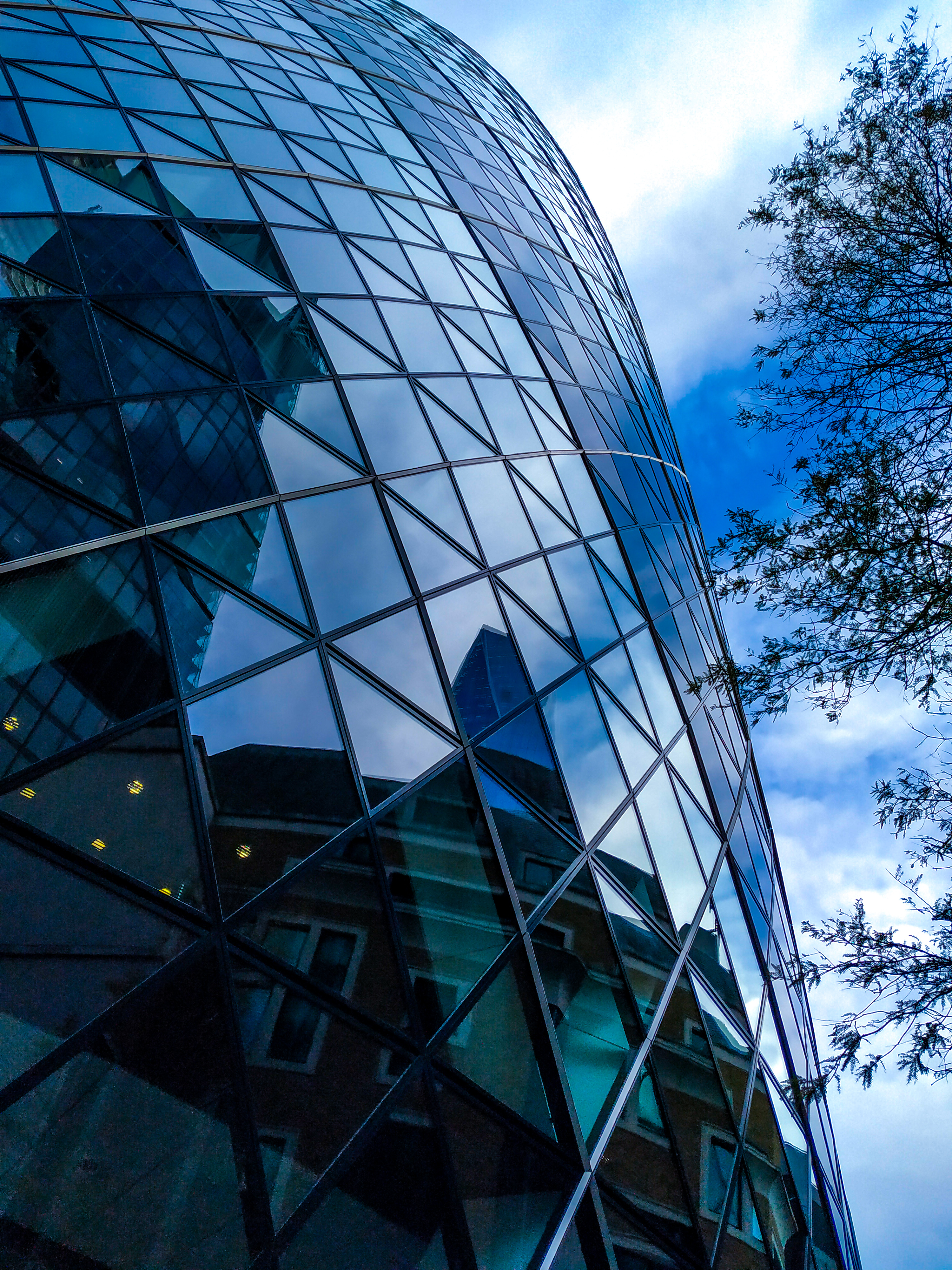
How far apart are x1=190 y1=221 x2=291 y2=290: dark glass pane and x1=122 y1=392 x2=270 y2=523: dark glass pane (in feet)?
13.0

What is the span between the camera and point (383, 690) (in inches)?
349

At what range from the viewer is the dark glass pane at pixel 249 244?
1246 centimetres

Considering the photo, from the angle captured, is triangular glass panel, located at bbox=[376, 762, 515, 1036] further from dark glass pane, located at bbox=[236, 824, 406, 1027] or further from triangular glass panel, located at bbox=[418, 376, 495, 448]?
triangular glass panel, located at bbox=[418, 376, 495, 448]

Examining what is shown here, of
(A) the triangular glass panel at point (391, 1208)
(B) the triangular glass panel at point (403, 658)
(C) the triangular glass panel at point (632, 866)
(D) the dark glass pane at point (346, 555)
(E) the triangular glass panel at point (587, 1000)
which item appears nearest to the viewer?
(A) the triangular glass panel at point (391, 1208)

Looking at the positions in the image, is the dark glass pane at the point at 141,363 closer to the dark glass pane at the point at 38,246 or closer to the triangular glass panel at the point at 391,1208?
the dark glass pane at the point at 38,246

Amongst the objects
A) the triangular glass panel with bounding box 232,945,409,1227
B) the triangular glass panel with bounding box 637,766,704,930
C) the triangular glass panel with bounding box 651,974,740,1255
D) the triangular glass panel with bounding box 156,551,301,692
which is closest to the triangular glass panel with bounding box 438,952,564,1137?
the triangular glass panel with bounding box 232,945,409,1227

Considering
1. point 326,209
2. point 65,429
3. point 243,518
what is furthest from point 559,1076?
point 326,209

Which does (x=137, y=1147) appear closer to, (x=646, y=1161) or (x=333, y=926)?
(x=333, y=926)

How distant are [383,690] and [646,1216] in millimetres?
5768

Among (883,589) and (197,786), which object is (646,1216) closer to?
(197,786)

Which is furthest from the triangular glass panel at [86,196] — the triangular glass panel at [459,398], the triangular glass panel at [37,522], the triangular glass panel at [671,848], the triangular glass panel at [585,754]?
the triangular glass panel at [671,848]

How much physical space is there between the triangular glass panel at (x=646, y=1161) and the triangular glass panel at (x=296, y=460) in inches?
315

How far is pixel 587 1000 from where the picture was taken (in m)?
8.38

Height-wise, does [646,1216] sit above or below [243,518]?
below
